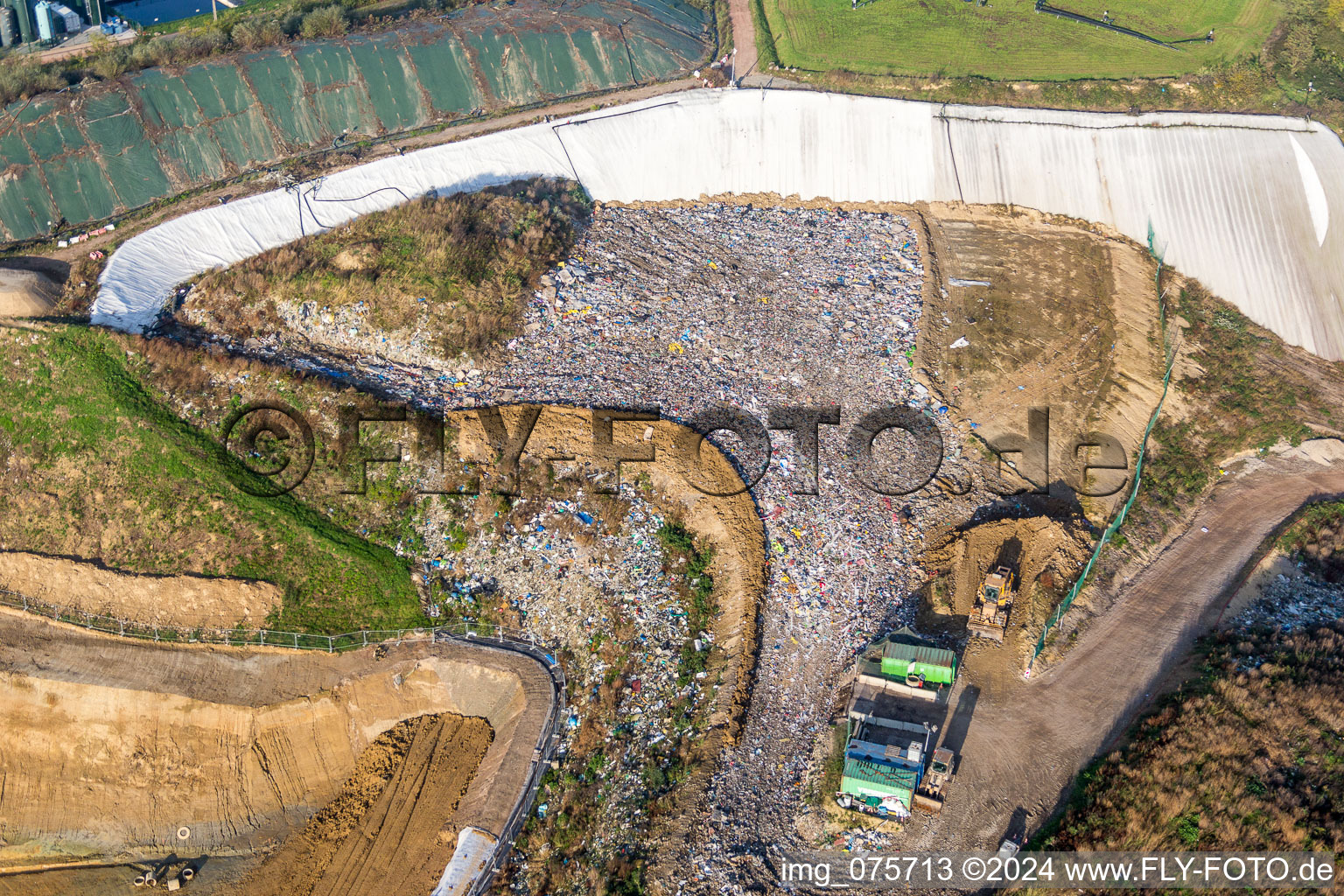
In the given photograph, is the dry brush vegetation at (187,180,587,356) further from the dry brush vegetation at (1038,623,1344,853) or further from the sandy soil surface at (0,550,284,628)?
the dry brush vegetation at (1038,623,1344,853)

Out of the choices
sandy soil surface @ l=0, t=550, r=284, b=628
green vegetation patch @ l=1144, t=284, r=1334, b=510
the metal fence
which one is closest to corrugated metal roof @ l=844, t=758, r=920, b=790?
the metal fence

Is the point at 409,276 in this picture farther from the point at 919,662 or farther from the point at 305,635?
the point at 919,662

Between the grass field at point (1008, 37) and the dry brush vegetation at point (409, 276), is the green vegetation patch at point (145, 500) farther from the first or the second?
the grass field at point (1008, 37)

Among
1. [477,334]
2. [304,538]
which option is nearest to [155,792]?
[304,538]

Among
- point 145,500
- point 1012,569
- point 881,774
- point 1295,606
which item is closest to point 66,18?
point 145,500

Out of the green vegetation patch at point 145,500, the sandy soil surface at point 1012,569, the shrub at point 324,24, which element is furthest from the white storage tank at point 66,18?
the sandy soil surface at point 1012,569

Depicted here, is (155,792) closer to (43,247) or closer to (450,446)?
(450,446)
